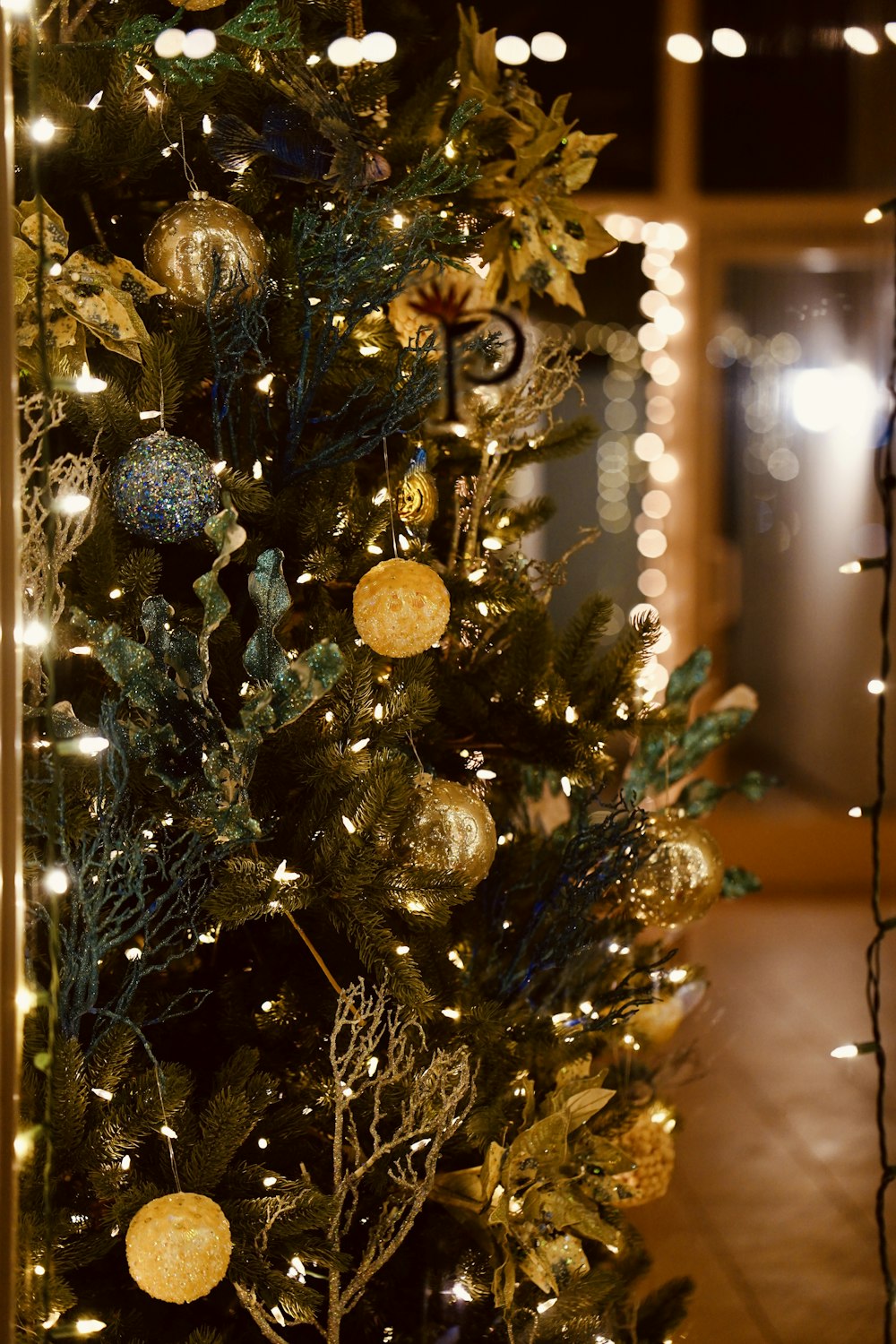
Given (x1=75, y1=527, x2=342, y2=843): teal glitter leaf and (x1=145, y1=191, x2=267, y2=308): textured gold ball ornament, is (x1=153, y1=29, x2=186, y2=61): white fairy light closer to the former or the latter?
(x1=145, y1=191, x2=267, y2=308): textured gold ball ornament

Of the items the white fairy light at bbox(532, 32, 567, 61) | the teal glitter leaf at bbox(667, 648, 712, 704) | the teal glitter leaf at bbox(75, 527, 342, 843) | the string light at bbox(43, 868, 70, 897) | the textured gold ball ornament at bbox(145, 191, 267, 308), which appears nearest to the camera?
the string light at bbox(43, 868, 70, 897)

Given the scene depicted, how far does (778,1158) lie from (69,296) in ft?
6.77

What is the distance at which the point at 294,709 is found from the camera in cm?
102

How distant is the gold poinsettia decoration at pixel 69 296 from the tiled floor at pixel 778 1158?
4.31 feet

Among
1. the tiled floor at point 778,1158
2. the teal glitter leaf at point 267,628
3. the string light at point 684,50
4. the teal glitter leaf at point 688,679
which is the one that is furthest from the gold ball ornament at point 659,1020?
the string light at point 684,50

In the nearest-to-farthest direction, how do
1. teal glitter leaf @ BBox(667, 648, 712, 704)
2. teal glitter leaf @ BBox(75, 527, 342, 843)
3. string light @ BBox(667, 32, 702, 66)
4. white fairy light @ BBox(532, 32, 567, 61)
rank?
teal glitter leaf @ BBox(75, 527, 342, 843), teal glitter leaf @ BBox(667, 648, 712, 704), white fairy light @ BBox(532, 32, 567, 61), string light @ BBox(667, 32, 702, 66)

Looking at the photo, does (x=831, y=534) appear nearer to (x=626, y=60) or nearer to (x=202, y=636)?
(x=626, y=60)

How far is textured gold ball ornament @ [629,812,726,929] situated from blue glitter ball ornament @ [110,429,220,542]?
2.46 ft

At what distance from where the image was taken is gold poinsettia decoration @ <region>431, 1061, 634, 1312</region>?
1207 mm

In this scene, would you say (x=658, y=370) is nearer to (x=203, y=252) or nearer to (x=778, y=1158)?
(x=778, y=1158)

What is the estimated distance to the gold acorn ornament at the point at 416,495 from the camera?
1216 mm

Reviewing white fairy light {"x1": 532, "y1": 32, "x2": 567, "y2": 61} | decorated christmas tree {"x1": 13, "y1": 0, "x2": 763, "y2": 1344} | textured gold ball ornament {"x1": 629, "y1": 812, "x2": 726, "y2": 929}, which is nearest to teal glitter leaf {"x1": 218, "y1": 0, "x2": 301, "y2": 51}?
decorated christmas tree {"x1": 13, "y1": 0, "x2": 763, "y2": 1344}

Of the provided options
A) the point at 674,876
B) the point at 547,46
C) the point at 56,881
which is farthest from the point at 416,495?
the point at 547,46

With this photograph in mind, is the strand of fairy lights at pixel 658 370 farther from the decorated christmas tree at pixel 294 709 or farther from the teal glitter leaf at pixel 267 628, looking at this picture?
the teal glitter leaf at pixel 267 628
